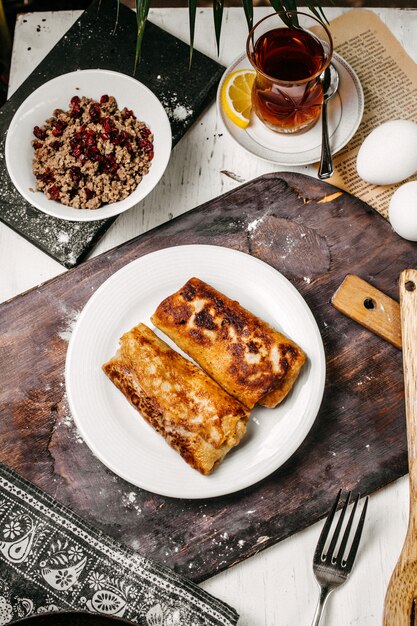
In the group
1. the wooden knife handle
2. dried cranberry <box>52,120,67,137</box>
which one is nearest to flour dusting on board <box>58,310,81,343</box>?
dried cranberry <box>52,120,67,137</box>

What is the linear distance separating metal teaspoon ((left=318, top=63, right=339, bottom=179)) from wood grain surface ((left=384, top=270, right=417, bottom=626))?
0.37m

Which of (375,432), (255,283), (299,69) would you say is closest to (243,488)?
(375,432)

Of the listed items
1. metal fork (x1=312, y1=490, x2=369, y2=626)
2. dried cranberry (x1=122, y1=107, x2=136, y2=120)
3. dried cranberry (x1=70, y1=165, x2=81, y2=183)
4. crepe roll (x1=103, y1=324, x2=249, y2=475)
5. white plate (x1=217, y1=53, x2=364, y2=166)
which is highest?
white plate (x1=217, y1=53, x2=364, y2=166)

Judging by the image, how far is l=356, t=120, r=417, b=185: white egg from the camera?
1.97m

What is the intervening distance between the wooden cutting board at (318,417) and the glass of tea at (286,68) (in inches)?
7.2

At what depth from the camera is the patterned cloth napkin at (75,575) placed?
1896 millimetres

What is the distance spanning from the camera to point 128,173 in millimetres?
2021

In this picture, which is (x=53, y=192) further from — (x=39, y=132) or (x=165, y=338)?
(x=165, y=338)

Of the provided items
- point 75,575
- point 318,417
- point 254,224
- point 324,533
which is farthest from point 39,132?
point 324,533

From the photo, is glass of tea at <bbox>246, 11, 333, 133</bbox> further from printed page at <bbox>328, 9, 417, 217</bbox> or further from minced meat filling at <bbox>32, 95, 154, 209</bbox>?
minced meat filling at <bbox>32, 95, 154, 209</bbox>

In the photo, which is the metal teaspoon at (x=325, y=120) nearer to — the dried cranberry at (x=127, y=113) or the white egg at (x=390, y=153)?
the white egg at (x=390, y=153)

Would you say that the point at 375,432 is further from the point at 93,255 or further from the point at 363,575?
the point at 93,255

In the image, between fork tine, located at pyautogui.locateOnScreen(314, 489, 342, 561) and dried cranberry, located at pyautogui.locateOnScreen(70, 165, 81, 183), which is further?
dried cranberry, located at pyautogui.locateOnScreen(70, 165, 81, 183)

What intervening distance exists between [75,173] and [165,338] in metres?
0.54
